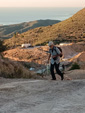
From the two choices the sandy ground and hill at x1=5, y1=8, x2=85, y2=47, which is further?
hill at x1=5, y1=8, x2=85, y2=47

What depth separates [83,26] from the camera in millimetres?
76250

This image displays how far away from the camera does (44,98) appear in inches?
220

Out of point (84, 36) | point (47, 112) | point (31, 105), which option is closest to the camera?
point (47, 112)

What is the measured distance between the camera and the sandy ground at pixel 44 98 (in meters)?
4.61

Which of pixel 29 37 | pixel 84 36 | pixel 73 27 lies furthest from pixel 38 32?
pixel 84 36

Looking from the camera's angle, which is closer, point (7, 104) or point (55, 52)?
point (7, 104)

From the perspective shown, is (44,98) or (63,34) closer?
(44,98)

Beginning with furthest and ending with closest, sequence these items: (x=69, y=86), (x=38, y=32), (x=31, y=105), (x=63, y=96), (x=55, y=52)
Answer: (x=38, y=32) < (x=55, y=52) < (x=69, y=86) < (x=63, y=96) < (x=31, y=105)

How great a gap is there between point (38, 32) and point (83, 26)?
1802cm

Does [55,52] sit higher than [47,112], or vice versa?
[55,52]

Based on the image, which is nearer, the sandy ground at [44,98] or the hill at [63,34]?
the sandy ground at [44,98]

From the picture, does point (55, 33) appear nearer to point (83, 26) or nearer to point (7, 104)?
point (83, 26)

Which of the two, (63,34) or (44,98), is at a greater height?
(63,34)

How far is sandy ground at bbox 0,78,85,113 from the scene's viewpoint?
182 inches
